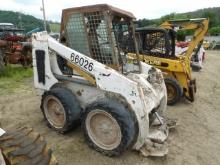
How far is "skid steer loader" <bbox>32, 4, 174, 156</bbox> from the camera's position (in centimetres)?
424

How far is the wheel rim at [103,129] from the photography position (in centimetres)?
432

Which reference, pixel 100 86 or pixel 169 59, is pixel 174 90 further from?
pixel 100 86

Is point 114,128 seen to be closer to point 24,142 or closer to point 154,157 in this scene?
point 154,157

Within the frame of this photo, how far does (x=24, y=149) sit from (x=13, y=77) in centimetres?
792

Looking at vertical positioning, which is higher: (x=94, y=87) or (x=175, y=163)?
(x=94, y=87)

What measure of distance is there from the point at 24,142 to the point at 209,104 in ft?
20.9

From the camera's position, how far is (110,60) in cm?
471

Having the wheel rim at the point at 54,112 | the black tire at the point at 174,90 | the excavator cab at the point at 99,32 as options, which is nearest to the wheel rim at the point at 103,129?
the wheel rim at the point at 54,112

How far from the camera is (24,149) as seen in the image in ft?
8.97

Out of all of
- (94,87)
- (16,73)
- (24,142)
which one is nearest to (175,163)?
(94,87)

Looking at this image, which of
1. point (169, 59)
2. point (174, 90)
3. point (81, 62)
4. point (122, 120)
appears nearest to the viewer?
point (122, 120)

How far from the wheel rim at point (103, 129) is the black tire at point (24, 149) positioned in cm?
153

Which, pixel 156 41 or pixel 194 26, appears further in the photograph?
pixel 194 26

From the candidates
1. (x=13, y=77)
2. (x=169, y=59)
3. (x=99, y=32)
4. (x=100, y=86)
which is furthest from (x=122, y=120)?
(x=13, y=77)
